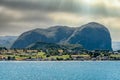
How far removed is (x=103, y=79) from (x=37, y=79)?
87.5ft

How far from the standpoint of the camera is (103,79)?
143m

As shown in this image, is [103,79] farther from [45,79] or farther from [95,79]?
[45,79]

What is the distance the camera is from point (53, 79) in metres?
140

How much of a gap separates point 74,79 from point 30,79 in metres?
17.6

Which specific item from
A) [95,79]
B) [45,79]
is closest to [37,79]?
[45,79]

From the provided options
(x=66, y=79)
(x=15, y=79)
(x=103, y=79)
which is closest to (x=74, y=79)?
(x=66, y=79)

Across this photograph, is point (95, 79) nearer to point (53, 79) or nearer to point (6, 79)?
point (53, 79)

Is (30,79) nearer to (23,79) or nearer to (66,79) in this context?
(23,79)

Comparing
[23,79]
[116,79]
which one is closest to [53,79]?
[23,79]

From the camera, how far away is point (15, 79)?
140125mm

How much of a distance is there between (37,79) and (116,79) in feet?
104

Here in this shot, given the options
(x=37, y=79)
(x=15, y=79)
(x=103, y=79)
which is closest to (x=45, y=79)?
(x=37, y=79)

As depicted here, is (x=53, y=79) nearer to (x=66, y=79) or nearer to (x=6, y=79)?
(x=66, y=79)

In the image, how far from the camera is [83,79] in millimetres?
141625
